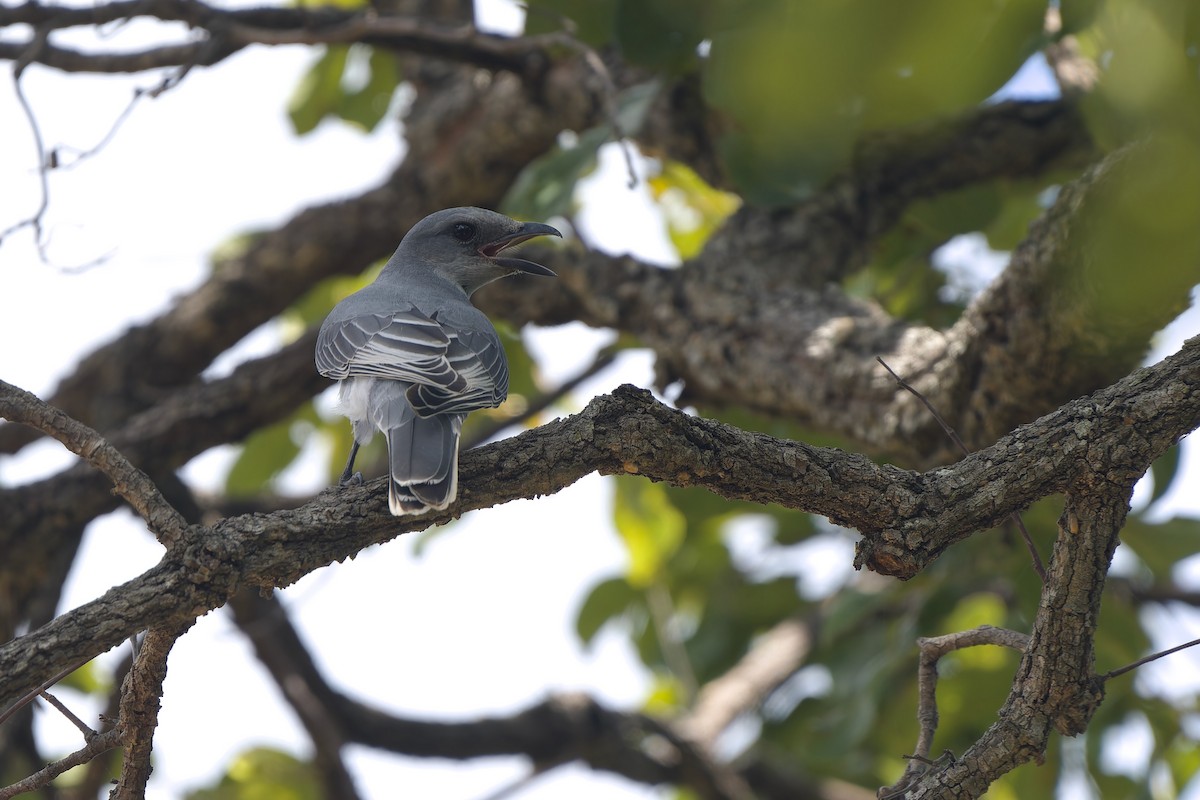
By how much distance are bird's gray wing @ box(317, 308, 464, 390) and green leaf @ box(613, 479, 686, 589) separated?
2720mm

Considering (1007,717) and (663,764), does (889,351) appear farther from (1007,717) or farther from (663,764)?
(663,764)

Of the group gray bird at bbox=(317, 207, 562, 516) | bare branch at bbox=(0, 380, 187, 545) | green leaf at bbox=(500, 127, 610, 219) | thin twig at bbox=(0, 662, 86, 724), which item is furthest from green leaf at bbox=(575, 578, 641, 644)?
thin twig at bbox=(0, 662, 86, 724)

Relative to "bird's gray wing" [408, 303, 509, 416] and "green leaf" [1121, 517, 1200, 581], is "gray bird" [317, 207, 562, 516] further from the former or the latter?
"green leaf" [1121, 517, 1200, 581]

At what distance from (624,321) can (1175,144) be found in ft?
12.3

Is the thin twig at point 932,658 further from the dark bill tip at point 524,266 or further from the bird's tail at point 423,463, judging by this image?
the dark bill tip at point 524,266

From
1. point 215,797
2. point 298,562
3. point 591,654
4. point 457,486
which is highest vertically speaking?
point 591,654

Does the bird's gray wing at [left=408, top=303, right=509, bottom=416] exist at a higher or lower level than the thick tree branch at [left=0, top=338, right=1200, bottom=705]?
higher

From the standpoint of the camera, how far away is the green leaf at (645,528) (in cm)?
645

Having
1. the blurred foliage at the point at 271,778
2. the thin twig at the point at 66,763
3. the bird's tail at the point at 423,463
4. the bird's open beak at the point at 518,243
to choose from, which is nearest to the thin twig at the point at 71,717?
the thin twig at the point at 66,763

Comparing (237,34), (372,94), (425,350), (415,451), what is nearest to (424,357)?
(425,350)

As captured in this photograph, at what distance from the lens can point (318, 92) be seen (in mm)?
6586

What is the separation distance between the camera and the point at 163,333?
629cm

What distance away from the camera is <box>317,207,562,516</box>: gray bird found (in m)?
2.82

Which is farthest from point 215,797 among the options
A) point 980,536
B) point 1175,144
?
point 1175,144
